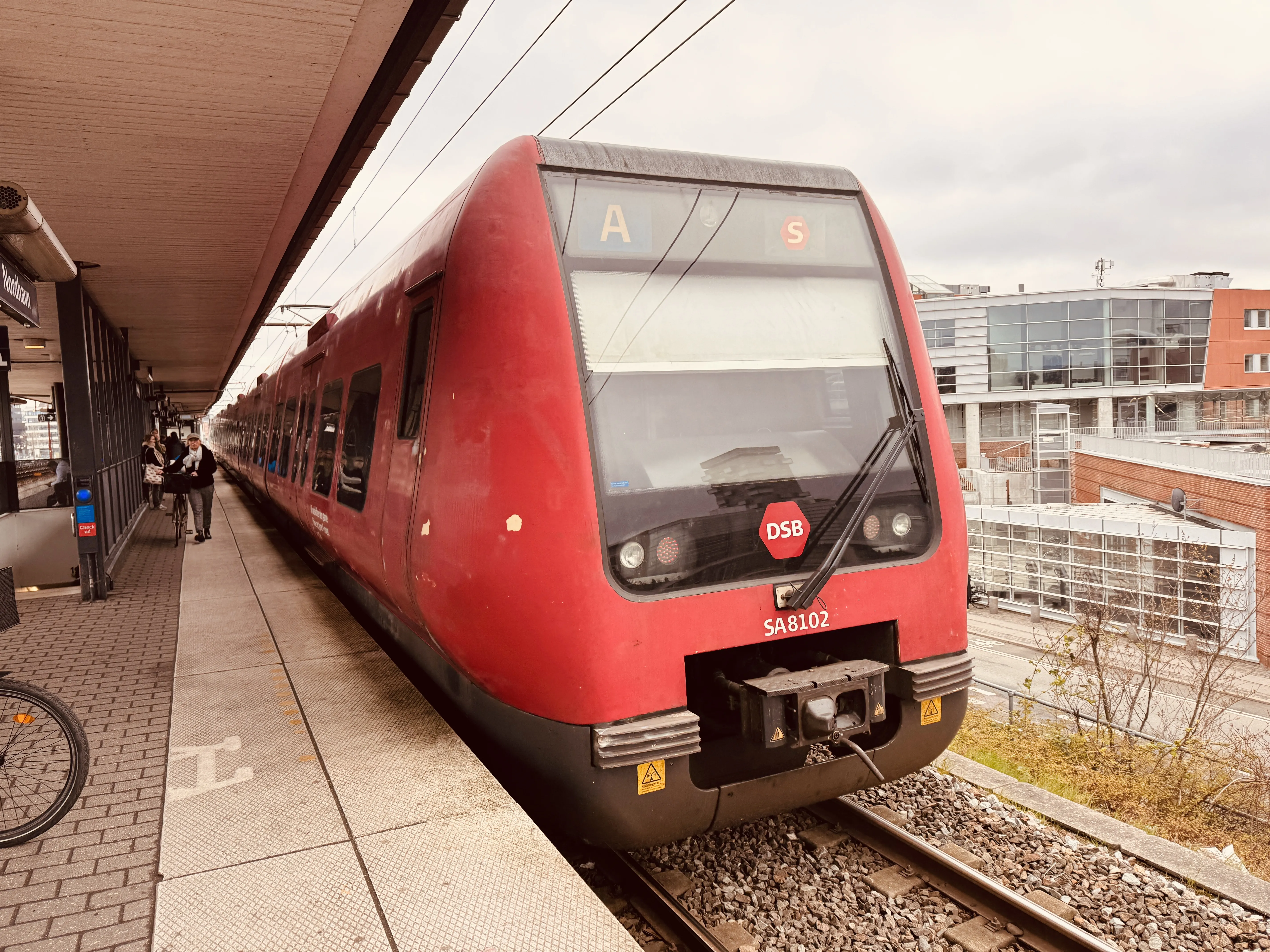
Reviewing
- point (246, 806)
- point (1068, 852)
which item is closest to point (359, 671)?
point (246, 806)

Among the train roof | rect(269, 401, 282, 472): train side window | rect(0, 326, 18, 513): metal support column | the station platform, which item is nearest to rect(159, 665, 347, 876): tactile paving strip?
the station platform

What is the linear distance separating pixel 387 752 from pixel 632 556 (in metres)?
1.93

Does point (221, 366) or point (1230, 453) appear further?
point (221, 366)

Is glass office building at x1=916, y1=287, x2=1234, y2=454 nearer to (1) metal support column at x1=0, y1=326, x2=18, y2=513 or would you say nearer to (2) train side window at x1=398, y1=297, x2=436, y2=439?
(1) metal support column at x1=0, y1=326, x2=18, y2=513

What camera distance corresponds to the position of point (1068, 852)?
14.1ft

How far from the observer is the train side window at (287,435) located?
9492mm

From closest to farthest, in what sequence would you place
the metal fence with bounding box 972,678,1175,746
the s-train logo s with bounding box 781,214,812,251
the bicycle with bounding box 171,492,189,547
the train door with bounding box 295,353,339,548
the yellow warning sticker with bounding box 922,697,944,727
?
the yellow warning sticker with bounding box 922,697,944,727 < the s-train logo s with bounding box 781,214,812,251 < the train door with bounding box 295,353,339,548 < the metal fence with bounding box 972,678,1175,746 < the bicycle with bounding box 171,492,189,547

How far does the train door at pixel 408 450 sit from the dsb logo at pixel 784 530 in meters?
1.64

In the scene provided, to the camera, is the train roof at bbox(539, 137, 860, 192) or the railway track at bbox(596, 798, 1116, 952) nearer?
the railway track at bbox(596, 798, 1116, 952)

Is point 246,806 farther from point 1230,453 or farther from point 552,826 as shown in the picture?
point 1230,453

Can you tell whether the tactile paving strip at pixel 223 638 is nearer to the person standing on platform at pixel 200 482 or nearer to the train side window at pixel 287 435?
the train side window at pixel 287 435

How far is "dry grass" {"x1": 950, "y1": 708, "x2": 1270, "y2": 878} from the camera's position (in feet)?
23.2

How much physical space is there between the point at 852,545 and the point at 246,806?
2.92m

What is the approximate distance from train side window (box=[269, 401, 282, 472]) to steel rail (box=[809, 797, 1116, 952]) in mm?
8632
